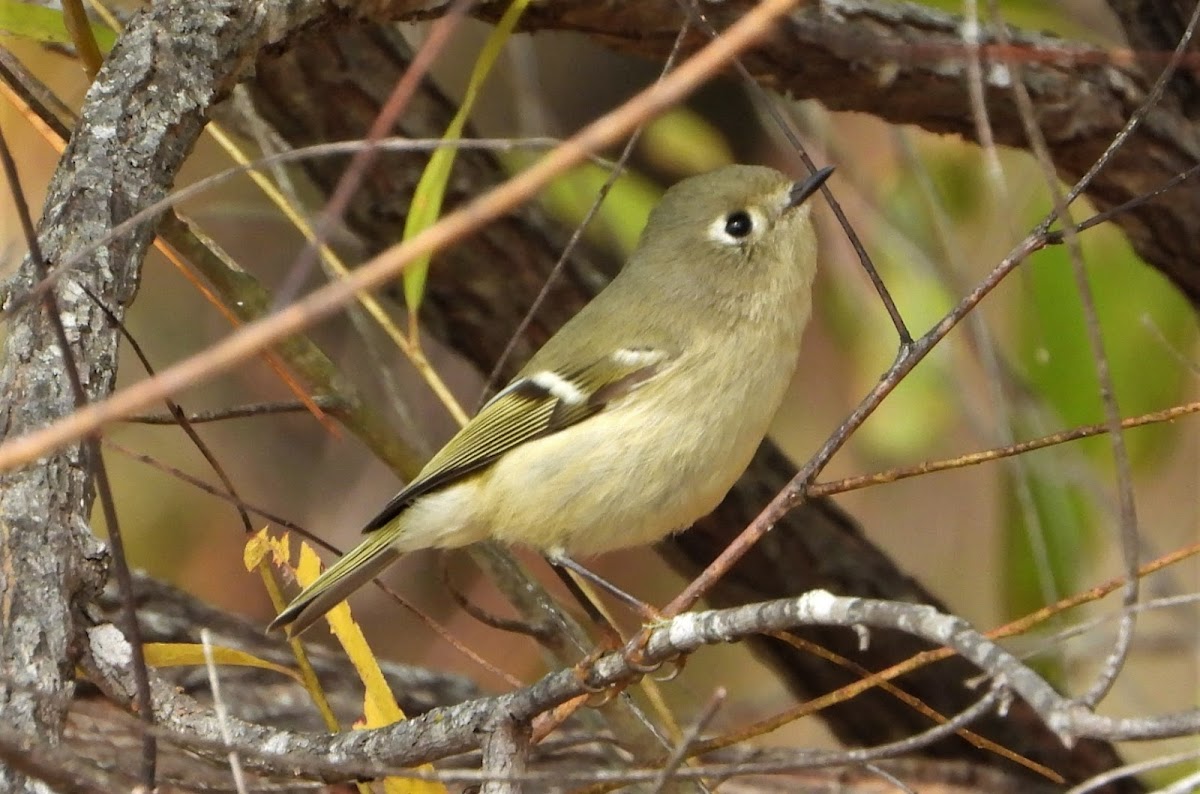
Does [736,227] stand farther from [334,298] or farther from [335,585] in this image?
[334,298]

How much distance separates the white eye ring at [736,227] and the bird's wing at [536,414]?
0.27 m

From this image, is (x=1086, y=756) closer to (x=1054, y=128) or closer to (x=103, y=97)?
(x=1054, y=128)

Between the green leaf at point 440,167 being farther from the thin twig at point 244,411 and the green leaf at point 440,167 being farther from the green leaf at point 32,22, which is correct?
the green leaf at point 32,22

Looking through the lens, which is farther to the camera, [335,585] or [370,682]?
[335,585]

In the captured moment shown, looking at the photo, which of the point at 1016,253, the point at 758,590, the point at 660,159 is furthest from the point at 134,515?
the point at 1016,253

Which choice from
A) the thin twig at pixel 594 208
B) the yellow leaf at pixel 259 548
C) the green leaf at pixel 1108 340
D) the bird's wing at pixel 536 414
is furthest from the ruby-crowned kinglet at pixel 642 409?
the green leaf at pixel 1108 340

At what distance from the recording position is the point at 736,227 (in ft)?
6.85

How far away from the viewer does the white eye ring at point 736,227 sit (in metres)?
2.07

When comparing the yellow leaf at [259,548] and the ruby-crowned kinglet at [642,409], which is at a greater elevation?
the ruby-crowned kinglet at [642,409]

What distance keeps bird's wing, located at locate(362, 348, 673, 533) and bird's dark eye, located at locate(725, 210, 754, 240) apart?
282 millimetres

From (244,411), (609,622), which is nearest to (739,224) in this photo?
(609,622)

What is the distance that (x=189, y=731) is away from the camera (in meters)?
1.34

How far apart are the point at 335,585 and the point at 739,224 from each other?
32.7 inches

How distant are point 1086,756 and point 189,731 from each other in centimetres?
184
